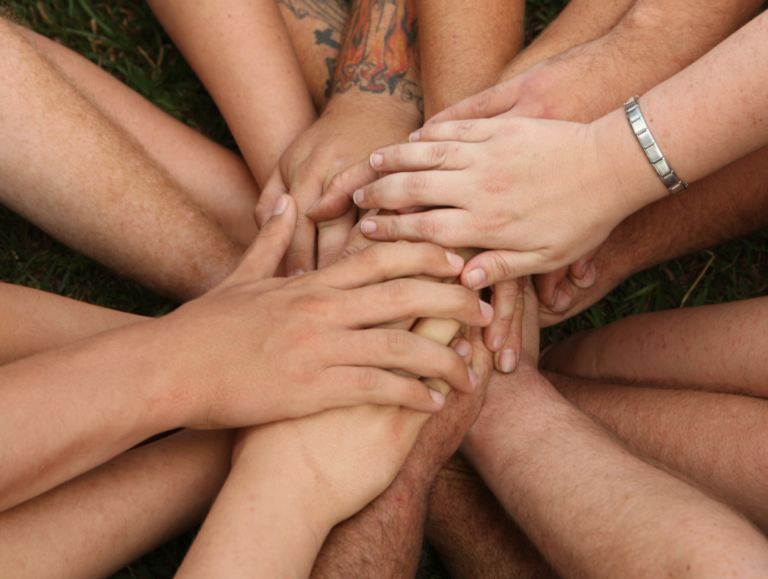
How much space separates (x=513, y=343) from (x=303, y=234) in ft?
2.18

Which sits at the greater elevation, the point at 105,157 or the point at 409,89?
the point at 105,157

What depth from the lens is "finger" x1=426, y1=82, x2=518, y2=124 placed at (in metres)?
1.56

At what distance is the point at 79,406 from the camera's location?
1132 mm

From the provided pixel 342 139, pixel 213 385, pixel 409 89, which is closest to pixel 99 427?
pixel 213 385

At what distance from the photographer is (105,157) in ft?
5.48

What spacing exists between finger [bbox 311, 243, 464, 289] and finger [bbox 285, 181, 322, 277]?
11.8 inches

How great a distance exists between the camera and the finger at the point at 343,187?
1616 millimetres

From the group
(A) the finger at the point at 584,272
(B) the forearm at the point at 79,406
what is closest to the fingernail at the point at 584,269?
(A) the finger at the point at 584,272

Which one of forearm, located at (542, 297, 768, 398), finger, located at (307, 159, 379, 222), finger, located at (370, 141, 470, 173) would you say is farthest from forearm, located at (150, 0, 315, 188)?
forearm, located at (542, 297, 768, 398)

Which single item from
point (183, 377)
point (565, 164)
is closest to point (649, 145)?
point (565, 164)

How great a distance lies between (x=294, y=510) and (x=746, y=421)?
1.03 meters

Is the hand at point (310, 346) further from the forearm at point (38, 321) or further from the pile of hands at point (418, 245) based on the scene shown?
the forearm at point (38, 321)

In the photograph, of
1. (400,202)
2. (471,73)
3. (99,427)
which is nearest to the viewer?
(99,427)

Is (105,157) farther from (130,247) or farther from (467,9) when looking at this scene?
(467,9)
